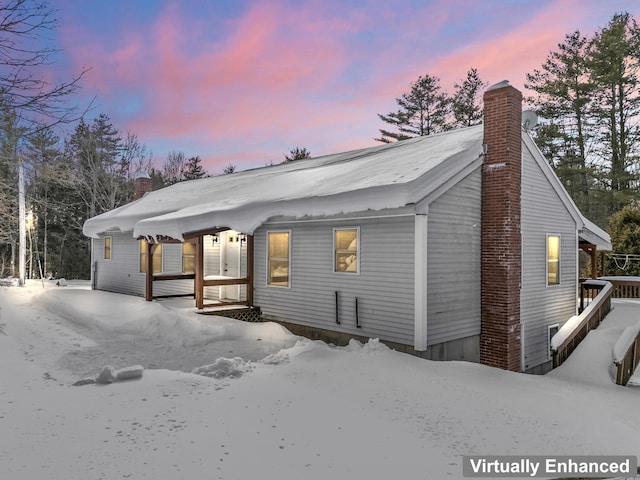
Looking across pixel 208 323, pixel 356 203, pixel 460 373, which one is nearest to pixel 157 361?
pixel 208 323

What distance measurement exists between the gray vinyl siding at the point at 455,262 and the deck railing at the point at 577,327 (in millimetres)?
2558

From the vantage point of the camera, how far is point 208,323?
34.4ft

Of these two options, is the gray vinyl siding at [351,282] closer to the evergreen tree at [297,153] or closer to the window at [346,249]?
the window at [346,249]

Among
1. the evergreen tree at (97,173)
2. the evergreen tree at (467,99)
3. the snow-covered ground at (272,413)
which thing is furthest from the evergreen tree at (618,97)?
the evergreen tree at (97,173)

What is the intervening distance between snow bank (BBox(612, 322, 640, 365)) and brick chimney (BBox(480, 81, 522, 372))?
2166 mm

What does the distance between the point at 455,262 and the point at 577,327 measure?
481 centimetres

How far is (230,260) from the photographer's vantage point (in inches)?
535

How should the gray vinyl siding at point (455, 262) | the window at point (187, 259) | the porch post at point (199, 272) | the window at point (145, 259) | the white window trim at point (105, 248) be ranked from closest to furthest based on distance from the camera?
the gray vinyl siding at point (455, 262), the porch post at point (199, 272), the window at point (187, 259), the window at point (145, 259), the white window trim at point (105, 248)

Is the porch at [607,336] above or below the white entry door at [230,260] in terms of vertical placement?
below

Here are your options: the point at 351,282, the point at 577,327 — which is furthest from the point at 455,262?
the point at 577,327

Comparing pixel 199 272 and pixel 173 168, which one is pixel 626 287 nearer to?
pixel 199 272

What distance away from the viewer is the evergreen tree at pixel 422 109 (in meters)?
38.1

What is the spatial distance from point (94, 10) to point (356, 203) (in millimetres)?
7283

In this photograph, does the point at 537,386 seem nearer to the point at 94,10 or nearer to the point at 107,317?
the point at 107,317
